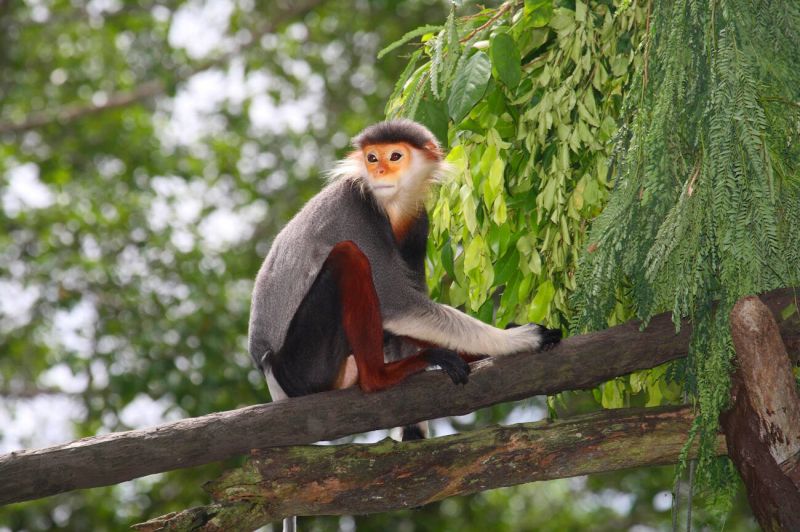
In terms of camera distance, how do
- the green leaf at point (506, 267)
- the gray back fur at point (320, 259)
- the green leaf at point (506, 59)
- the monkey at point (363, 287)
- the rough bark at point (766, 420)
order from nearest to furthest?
the rough bark at point (766, 420), the green leaf at point (506, 59), the monkey at point (363, 287), the green leaf at point (506, 267), the gray back fur at point (320, 259)

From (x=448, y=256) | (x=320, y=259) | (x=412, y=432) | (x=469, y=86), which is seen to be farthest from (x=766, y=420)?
(x=320, y=259)

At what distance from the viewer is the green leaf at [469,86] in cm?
331

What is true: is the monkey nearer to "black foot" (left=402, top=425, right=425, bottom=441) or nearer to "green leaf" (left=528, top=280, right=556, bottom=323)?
"green leaf" (left=528, top=280, right=556, bottom=323)

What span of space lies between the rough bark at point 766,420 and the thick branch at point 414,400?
238 mm

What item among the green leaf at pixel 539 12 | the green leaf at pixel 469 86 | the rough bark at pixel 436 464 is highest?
the green leaf at pixel 539 12

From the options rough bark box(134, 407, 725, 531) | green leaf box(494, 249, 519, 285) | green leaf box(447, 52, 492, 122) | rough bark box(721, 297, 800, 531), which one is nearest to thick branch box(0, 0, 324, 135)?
green leaf box(494, 249, 519, 285)

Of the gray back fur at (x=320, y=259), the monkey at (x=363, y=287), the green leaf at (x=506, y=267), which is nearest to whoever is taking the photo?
the monkey at (x=363, y=287)

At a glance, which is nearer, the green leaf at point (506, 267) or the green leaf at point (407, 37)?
the green leaf at point (407, 37)

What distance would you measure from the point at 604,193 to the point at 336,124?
238 inches

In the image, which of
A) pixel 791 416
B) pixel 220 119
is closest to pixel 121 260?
pixel 220 119

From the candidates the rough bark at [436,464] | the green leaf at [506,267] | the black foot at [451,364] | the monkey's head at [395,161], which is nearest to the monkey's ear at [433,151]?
the monkey's head at [395,161]

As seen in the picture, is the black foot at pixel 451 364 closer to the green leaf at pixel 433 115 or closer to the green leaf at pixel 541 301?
the green leaf at pixel 541 301

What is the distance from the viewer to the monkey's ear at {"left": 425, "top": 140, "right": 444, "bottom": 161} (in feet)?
13.8

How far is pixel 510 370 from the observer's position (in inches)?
136
